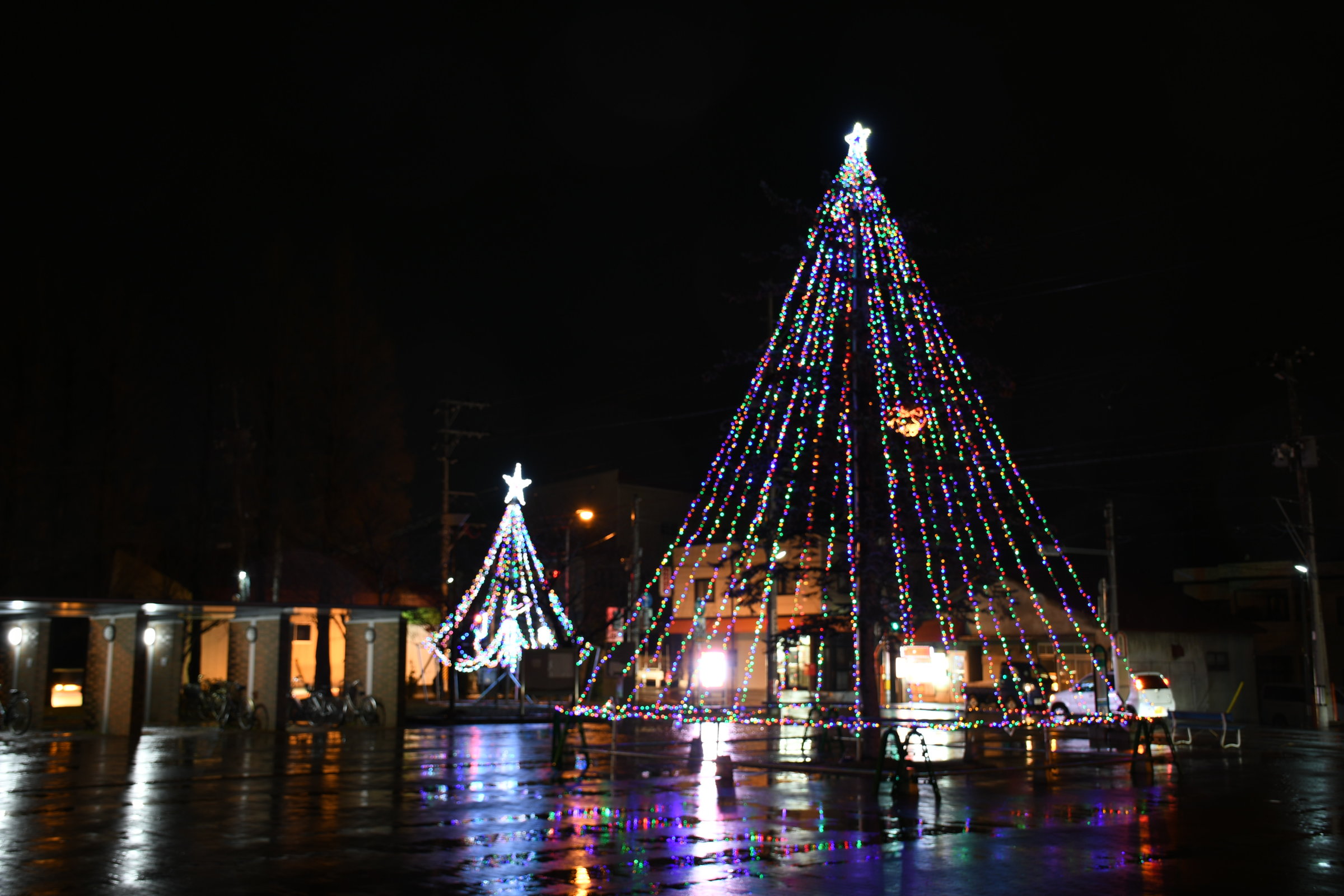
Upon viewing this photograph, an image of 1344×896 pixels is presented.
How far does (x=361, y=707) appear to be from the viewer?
93.2 feet

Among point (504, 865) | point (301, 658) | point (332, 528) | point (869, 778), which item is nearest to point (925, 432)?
point (869, 778)

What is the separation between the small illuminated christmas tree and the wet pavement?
1593cm

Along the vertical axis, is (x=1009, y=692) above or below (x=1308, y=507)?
below

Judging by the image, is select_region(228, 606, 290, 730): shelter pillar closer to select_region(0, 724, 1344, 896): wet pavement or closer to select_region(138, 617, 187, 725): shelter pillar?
select_region(138, 617, 187, 725): shelter pillar

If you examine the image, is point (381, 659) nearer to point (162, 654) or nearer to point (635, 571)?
point (162, 654)

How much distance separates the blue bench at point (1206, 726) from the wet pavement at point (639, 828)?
12.4 ft

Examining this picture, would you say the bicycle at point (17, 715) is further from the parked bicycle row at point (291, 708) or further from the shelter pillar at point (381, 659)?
the shelter pillar at point (381, 659)

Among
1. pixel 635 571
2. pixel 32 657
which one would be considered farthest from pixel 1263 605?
pixel 32 657

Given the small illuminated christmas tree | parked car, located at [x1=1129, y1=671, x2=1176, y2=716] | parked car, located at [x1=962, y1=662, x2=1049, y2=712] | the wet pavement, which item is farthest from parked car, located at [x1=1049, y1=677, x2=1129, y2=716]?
the wet pavement

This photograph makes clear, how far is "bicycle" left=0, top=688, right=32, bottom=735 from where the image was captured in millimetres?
25594

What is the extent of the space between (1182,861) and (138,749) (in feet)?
61.0

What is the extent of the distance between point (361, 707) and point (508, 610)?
920 centimetres

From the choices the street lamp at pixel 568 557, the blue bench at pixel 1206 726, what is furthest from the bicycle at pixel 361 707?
the blue bench at pixel 1206 726

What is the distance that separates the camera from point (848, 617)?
18.8 metres
